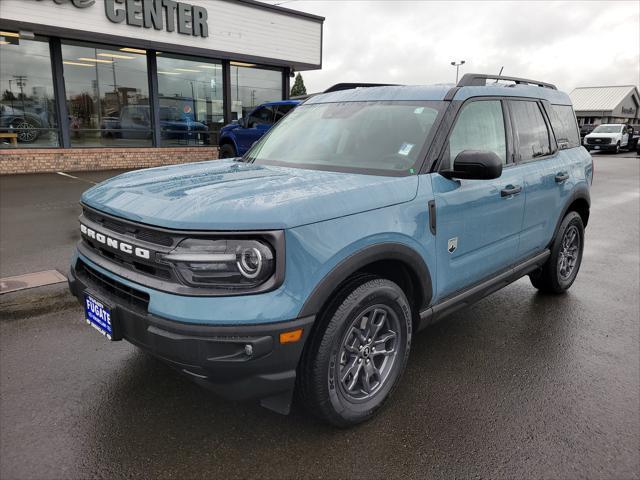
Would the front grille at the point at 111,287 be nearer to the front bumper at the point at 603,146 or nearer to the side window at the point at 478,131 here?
the side window at the point at 478,131

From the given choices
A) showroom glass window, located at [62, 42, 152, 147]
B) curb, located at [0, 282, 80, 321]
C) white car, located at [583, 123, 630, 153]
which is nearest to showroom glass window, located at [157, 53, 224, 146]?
showroom glass window, located at [62, 42, 152, 147]

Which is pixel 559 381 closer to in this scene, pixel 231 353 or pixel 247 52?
pixel 231 353

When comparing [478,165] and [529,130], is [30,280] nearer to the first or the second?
Result: [478,165]

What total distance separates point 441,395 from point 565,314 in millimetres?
1982

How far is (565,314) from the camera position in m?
4.27

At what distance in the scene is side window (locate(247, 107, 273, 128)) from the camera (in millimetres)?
12477

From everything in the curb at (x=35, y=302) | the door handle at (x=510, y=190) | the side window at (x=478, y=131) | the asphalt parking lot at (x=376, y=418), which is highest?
the side window at (x=478, y=131)

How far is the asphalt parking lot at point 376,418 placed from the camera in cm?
233

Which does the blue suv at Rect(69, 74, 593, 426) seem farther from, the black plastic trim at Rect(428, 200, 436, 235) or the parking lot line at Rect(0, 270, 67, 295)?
the parking lot line at Rect(0, 270, 67, 295)

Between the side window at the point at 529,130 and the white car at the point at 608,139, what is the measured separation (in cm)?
2899

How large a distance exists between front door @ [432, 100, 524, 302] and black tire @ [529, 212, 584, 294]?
3.21ft

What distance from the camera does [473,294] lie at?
323 cm

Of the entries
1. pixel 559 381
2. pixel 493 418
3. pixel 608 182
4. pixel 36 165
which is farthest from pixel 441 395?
pixel 608 182

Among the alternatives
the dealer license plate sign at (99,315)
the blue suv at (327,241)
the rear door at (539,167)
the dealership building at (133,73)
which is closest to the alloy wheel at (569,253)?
the rear door at (539,167)
